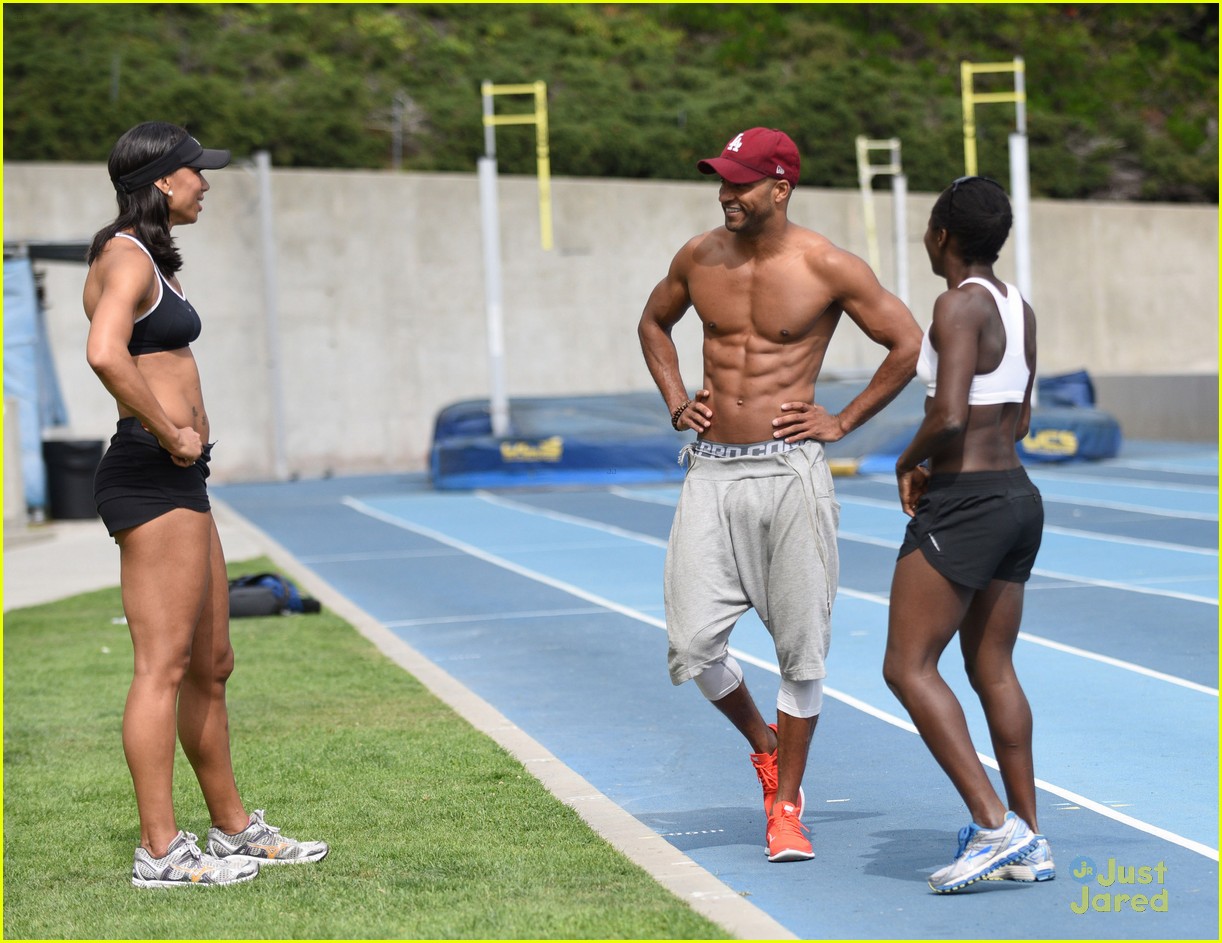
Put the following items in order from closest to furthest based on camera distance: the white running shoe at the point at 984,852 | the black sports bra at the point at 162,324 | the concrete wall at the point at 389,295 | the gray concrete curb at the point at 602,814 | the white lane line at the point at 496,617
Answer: the gray concrete curb at the point at 602,814
the white running shoe at the point at 984,852
the black sports bra at the point at 162,324
the white lane line at the point at 496,617
the concrete wall at the point at 389,295

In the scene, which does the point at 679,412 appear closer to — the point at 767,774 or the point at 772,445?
the point at 772,445

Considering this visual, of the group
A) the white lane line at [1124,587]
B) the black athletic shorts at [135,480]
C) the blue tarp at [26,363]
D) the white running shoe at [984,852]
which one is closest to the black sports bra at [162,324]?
the black athletic shorts at [135,480]

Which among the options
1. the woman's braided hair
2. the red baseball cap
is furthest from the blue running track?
Result: the red baseball cap

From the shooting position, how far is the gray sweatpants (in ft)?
15.2

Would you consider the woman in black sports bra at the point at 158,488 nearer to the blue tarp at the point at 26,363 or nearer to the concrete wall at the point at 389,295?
the blue tarp at the point at 26,363

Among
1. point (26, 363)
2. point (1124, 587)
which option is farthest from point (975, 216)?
point (26, 363)

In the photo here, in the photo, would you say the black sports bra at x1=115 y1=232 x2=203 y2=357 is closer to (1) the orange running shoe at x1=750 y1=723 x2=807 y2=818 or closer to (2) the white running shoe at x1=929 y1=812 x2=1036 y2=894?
(1) the orange running shoe at x1=750 y1=723 x2=807 y2=818

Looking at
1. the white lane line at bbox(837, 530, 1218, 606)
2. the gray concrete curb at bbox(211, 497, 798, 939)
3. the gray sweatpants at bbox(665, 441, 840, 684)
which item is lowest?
the white lane line at bbox(837, 530, 1218, 606)

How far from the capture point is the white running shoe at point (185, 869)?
446 cm

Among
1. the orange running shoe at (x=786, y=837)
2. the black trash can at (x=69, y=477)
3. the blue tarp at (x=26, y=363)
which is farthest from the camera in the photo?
the black trash can at (x=69, y=477)

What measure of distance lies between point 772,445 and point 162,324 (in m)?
1.76

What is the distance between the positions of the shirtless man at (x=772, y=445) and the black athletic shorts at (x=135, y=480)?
148 cm

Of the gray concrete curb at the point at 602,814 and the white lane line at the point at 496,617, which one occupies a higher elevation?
the gray concrete curb at the point at 602,814

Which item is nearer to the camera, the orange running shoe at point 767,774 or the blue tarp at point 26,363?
the orange running shoe at point 767,774
